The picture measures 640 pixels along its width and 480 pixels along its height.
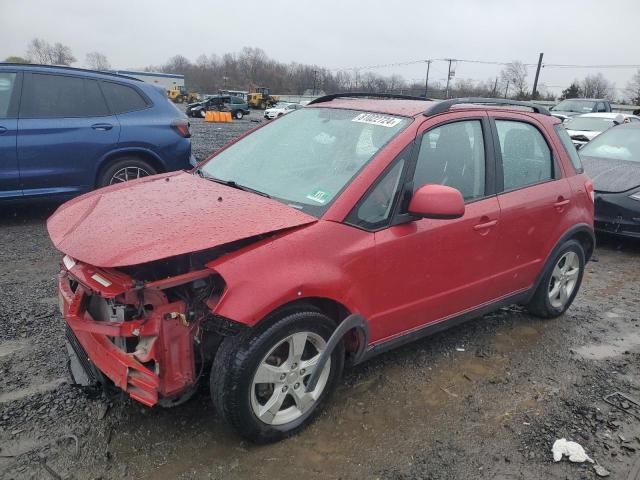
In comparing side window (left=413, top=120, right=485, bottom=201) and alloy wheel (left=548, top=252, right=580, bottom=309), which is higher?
side window (left=413, top=120, right=485, bottom=201)

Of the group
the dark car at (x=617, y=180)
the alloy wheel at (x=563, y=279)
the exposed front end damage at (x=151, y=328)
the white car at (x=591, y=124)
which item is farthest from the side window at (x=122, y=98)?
the white car at (x=591, y=124)

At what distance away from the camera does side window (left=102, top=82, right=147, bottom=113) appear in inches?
243

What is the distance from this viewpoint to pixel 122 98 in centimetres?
627

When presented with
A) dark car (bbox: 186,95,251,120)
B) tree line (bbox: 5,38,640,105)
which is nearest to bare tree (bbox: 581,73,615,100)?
tree line (bbox: 5,38,640,105)

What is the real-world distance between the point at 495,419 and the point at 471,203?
1.32 metres

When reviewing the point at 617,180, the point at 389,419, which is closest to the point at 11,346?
the point at 389,419

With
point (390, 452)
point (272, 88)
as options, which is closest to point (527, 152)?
point (390, 452)

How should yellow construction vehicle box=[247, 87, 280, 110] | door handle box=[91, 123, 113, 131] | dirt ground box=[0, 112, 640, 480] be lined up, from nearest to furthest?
dirt ground box=[0, 112, 640, 480] → door handle box=[91, 123, 113, 131] → yellow construction vehicle box=[247, 87, 280, 110]

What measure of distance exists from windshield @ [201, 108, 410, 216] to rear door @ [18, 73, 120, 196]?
2956 millimetres

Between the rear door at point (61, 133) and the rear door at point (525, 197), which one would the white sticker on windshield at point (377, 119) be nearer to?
the rear door at point (525, 197)

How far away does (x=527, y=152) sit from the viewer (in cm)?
376

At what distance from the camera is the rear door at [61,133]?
561 cm

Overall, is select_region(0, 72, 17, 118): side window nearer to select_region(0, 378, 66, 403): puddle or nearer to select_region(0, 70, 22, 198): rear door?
select_region(0, 70, 22, 198): rear door

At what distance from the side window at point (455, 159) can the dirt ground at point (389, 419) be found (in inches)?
48.6
